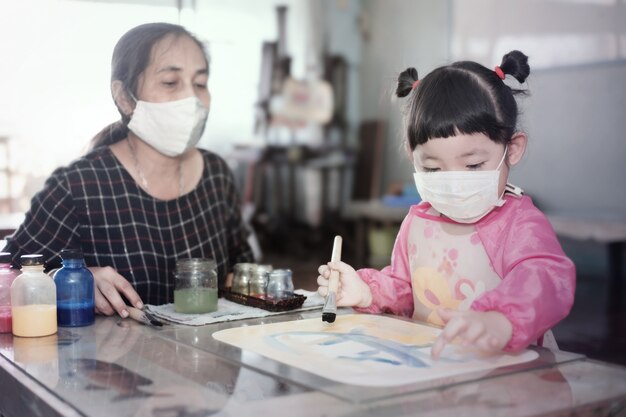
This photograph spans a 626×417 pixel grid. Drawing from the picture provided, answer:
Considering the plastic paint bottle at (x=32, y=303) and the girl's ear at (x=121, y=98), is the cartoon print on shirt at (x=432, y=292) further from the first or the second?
the girl's ear at (x=121, y=98)

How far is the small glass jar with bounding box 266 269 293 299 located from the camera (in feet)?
5.29

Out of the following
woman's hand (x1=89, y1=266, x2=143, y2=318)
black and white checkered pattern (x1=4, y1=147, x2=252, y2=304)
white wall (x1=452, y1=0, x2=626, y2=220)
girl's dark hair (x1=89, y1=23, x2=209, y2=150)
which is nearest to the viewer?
woman's hand (x1=89, y1=266, x2=143, y2=318)

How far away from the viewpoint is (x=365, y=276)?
4.98ft

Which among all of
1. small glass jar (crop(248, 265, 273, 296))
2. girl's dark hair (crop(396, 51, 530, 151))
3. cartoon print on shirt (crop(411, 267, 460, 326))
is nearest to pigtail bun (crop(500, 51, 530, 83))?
girl's dark hair (crop(396, 51, 530, 151))

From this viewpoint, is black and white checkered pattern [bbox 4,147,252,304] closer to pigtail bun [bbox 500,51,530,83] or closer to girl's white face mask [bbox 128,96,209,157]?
girl's white face mask [bbox 128,96,209,157]

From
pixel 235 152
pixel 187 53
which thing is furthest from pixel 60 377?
pixel 235 152

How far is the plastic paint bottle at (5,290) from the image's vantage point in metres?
1.38

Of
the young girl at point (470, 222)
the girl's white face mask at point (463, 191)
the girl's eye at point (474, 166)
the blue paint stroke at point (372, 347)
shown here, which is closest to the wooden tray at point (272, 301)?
the young girl at point (470, 222)

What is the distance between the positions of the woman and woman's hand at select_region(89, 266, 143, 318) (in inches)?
11.1

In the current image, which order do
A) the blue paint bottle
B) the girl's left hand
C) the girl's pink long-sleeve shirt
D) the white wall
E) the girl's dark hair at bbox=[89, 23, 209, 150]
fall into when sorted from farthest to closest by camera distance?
1. the white wall
2. the girl's dark hair at bbox=[89, 23, 209, 150]
3. the blue paint bottle
4. the girl's pink long-sleeve shirt
5. the girl's left hand

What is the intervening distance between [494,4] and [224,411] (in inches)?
217

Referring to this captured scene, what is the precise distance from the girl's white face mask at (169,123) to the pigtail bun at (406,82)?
2.05 feet

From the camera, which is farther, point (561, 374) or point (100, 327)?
point (100, 327)

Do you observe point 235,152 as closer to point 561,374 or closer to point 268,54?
point 268,54
